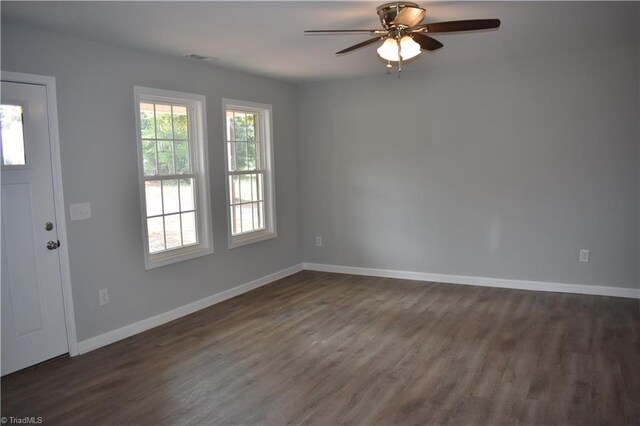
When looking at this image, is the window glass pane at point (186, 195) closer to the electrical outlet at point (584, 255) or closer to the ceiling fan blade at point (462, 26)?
the ceiling fan blade at point (462, 26)

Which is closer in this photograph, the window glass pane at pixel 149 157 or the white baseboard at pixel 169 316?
the white baseboard at pixel 169 316

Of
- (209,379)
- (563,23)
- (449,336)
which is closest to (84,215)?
(209,379)

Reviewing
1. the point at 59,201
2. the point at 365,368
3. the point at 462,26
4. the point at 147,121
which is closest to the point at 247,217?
the point at 147,121

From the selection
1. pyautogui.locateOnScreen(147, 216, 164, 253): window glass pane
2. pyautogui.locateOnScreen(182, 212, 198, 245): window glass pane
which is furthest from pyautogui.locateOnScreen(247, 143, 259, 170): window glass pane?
pyautogui.locateOnScreen(147, 216, 164, 253): window glass pane

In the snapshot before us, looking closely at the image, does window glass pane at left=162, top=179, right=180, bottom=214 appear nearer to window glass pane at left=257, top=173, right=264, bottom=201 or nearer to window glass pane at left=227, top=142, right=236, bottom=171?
window glass pane at left=227, top=142, right=236, bottom=171

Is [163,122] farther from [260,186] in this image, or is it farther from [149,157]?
[260,186]

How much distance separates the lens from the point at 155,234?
4.33m

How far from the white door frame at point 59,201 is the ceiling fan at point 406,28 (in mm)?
2037

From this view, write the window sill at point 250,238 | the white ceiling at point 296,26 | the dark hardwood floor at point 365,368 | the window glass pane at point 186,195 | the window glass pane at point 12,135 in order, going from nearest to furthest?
the dark hardwood floor at point 365,368 < the white ceiling at point 296,26 < the window glass pane at point 12,135 < the window glass pane at point 186,195 < the window sill at point 250,238

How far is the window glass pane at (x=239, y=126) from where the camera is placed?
17.3 feet

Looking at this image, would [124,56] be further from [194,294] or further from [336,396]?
[336,396]

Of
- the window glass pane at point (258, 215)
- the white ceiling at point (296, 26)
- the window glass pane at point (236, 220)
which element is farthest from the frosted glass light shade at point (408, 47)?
the window glass pane at point (258, 215)

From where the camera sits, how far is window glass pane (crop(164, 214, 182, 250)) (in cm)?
444

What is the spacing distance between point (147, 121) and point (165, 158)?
1.23 feet
